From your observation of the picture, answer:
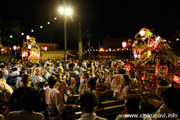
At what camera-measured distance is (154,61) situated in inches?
192

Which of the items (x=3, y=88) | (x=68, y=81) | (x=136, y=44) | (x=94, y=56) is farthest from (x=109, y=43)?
(x=3, y=88)

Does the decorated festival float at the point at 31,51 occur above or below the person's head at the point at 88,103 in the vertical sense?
above

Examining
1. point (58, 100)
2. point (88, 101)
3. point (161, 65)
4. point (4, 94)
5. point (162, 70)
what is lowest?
point (58, 100)

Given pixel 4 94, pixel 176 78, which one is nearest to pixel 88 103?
pixel 4 94

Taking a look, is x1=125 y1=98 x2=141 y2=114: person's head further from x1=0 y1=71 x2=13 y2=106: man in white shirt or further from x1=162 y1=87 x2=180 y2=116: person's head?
x1=0 y1=71 x2=13 y2=106: man in white shirt

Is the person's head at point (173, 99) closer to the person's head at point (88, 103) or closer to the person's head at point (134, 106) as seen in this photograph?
the person's head at point (134, 106)

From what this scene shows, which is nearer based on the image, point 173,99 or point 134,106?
point 134,106

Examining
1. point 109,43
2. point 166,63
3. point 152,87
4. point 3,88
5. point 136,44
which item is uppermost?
point 109,43

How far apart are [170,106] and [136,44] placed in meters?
6.08

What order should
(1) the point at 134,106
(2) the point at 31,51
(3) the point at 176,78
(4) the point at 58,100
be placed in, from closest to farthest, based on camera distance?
(1) the point at 134,106, (4) the point at 58,100, (3) the point at 176,78, (2) the point at 31,51

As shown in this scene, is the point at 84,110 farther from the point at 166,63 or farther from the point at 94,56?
the point at 94,56

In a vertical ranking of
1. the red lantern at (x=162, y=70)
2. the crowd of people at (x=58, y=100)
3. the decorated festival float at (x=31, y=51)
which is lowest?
the crowd of people at (x=58, y=100)

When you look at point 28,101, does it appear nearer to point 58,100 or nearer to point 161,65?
point 58,100

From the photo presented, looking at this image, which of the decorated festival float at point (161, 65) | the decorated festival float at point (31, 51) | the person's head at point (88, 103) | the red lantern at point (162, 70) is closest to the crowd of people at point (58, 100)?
the person's head at point (88, 103)
